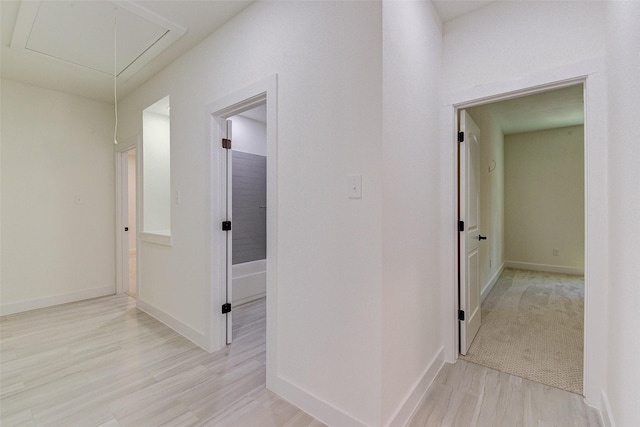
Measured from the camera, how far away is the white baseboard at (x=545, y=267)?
16.0 feet

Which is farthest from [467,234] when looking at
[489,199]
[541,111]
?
[541,111]

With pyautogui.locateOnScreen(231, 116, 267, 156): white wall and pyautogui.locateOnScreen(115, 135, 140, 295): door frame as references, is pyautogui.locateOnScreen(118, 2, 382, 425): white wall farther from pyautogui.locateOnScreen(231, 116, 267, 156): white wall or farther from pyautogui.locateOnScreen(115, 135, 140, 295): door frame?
pyautogui.locateOnScreen(115, 135, 140, 295): door frame

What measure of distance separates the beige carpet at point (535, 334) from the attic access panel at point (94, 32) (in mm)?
3618

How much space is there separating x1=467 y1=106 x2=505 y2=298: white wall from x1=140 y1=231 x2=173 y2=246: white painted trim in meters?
A: 3.30

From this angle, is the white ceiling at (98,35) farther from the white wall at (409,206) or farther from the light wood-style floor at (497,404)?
the light wood-style floor at (497,404)

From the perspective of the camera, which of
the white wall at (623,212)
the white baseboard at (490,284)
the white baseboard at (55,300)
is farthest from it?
the white baseboard at (490,284)

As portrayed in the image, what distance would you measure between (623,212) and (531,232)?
483cm

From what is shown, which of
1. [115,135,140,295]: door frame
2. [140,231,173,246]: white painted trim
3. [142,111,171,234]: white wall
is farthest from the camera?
[115,135,140,295]: door frame

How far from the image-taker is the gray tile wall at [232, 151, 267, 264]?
12.2 feet

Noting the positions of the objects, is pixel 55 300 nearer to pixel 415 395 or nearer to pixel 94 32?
pixel 94 32

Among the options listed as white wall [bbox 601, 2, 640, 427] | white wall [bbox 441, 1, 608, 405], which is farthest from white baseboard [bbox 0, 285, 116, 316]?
white wall [bbox 601, 2, 640, 427]

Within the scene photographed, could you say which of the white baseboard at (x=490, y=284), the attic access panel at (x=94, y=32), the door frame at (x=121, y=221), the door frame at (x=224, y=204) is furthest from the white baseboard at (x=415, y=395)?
the door frame at (x=121, y=221)

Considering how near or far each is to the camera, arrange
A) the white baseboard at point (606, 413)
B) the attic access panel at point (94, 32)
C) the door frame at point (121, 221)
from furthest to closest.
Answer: the door frame at point (121, 221)
the attic access panel at point (94, 32)
the white baseboard at point (606, 413)

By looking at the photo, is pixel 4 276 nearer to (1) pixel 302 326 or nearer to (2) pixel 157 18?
(2) pixel 157 18
